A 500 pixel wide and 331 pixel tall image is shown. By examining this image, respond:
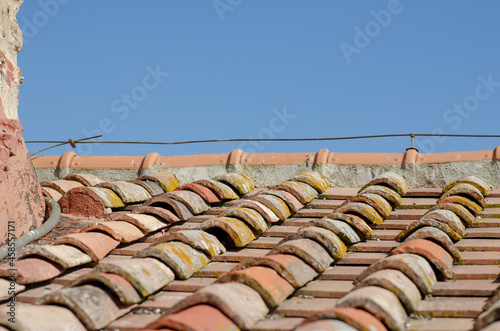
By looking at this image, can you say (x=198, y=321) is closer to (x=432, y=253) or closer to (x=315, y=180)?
(x=432, y=253)

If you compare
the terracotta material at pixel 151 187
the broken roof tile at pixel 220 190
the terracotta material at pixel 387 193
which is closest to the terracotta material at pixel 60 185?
the terracotta material at pixel 151 187

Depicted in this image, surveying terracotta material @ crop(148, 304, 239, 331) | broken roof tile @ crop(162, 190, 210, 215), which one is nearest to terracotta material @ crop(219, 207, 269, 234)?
broken roof tile @ crop(162, 190, 210, 215)

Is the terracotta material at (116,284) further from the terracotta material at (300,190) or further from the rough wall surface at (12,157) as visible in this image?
the terracotta material at (300,190)

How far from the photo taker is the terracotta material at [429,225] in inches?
166

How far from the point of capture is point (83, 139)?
23.8ft

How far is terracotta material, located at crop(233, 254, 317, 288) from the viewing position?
131 inches

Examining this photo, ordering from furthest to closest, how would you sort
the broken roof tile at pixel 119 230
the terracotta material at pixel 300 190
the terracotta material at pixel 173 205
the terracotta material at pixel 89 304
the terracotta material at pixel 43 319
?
1. the terracotta material at pixel 300 190
2. the terracotta material at pixel 173 205
3. the broken roof tile at pixel 119 230
4. the terracotta material at pixel 89 304
5. the terracotta material at pixel 43 319

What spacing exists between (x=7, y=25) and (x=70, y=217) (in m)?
1.63

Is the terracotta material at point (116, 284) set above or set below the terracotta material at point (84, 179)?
below

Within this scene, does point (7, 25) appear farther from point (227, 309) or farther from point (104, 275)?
point (227, 309)

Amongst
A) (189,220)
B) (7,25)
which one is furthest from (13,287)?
(7,25)

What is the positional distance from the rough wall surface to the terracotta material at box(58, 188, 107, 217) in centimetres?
39

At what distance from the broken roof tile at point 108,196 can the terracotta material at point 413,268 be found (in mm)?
2689

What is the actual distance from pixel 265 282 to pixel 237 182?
280 centimetres
